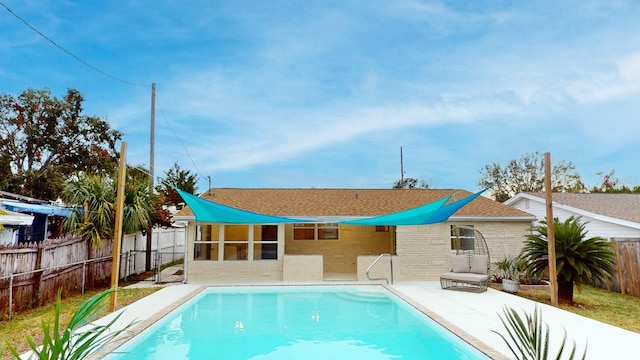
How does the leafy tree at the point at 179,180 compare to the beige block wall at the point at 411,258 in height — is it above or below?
above

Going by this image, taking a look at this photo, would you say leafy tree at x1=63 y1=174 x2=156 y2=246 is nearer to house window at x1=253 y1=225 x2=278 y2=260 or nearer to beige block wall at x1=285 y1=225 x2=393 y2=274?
house window at x1=253 y1=225 x2=278 y2=260

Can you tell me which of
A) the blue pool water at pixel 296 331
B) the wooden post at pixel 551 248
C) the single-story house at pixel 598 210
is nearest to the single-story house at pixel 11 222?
the blue pool water at pixel 296 331

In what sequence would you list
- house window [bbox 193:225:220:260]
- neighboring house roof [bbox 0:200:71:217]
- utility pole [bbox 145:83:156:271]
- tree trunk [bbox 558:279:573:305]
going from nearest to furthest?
tree trunk [bbox 558:279:573:305], neighboring house roof [bbox 0:200:71:217], house window [bbox 193:225:220:260], utility pole [bbox 145:83:156:271]

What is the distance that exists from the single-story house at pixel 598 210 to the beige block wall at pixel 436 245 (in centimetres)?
233

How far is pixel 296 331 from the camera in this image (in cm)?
766

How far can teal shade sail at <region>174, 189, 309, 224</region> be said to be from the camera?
35.5 ft

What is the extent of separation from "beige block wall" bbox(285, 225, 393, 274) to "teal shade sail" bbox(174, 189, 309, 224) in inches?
171

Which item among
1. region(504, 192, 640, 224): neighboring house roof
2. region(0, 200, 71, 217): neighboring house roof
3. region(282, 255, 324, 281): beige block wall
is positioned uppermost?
region(504, 192, 640, 224): neighboring house roof

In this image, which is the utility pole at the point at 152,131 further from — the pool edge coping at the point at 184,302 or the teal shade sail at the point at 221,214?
the pool edge coping at the point at 184,302

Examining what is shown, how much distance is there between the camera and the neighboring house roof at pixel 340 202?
557 inches

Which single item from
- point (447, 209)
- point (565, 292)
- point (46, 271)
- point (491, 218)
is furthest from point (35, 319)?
point (491, 218)

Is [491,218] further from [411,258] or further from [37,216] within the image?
[37,216]

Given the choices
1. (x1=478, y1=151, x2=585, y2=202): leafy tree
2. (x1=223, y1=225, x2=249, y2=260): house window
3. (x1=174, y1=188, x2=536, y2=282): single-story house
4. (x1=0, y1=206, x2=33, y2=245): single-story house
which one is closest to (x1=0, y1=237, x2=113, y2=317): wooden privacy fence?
(x1=0, y1=206, x2=33, y2=245): single-story house

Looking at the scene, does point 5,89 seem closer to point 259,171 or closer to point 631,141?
point 259,171
